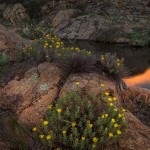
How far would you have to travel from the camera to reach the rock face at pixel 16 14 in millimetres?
46500

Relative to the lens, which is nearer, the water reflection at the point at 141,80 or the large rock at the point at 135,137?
the large rock at the point at 135,137

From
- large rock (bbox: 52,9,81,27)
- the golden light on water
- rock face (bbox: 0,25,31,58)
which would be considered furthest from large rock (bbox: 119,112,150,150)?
large rock (bbox: 52,9,81,27)

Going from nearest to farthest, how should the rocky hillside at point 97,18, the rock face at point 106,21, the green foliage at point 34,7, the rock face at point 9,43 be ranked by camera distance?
1. the rock face at point 9,43
2. the rock face at point 106,21
3. the rocky hillside at point 97,18
4. the green foliage at point 34,7

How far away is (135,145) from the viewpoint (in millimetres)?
5723

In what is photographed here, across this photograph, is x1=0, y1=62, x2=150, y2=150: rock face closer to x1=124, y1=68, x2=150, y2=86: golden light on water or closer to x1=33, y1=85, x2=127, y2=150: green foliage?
x1=33, y1=85, x2=127, y2=150: green foliage

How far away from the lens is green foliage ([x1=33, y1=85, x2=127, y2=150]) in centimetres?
511

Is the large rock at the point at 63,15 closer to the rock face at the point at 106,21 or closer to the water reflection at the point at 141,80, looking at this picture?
the rock face at the point at 106,21

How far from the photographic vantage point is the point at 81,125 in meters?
5.27

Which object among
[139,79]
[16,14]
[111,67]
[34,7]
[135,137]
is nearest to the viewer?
[135,137]

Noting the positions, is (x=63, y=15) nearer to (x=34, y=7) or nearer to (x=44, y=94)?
(x=34, y=7)

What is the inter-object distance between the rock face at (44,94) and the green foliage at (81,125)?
0.43 metres

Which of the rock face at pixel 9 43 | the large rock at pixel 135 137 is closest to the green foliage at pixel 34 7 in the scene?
the rock face at pixel 9 43

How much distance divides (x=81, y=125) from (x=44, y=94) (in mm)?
1558

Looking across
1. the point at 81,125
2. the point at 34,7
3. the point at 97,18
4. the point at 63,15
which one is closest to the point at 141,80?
the point at 81,125
